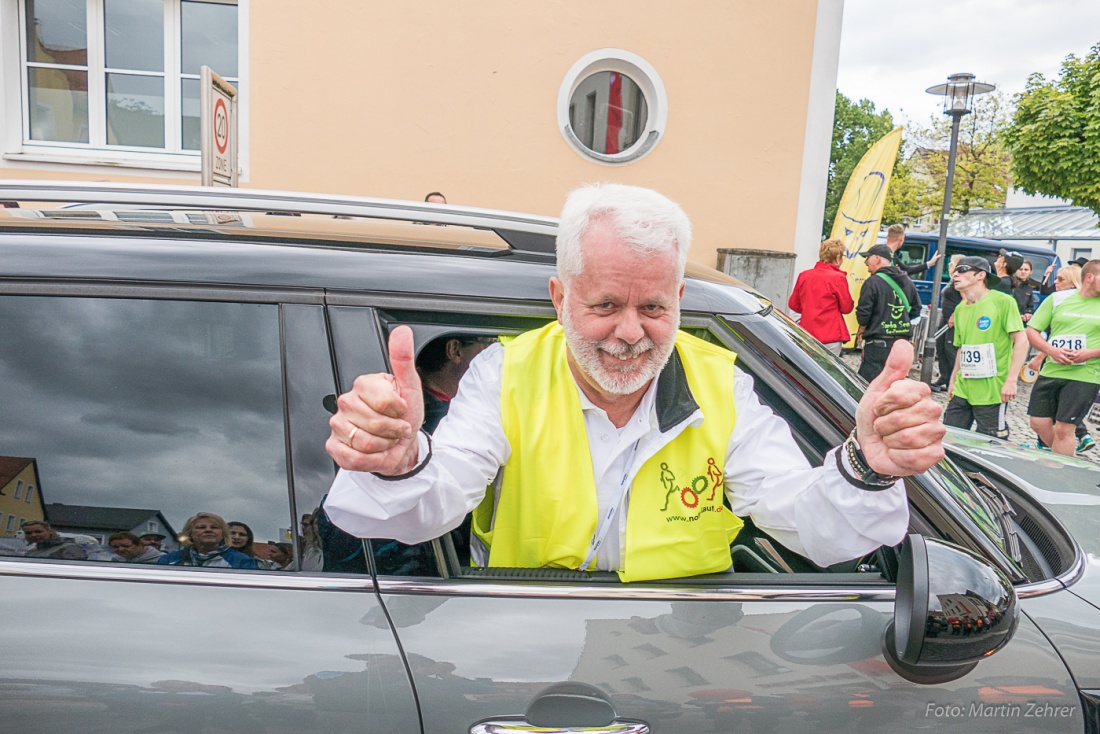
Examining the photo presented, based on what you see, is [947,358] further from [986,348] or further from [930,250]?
[930,250]

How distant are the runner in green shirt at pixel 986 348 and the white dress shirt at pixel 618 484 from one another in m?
5.07

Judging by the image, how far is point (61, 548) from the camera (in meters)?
1.42

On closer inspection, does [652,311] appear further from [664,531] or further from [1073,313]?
[1073,313]

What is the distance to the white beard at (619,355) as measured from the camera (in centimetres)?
166

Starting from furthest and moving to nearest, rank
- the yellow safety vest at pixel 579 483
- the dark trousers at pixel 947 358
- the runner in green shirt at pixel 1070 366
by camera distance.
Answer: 1. the dark trousers at pixel 947 358
2. the runner in green shirt at pixel 1070 366
3. the yellow safety vest at pixel 579 483

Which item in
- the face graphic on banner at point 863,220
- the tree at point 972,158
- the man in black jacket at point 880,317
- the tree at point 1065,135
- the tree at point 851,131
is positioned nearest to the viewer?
the man in black jacket at point 880,317

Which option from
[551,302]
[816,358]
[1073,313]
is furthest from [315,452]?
[1073,313]

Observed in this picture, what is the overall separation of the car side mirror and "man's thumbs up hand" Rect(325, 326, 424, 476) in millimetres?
894

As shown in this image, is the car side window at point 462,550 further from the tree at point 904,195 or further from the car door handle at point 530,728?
the tree at point 904,195

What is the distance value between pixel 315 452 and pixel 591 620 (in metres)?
0.58

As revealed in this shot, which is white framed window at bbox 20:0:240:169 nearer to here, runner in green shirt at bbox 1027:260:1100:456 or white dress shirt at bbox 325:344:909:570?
white dress shirt at bbox 325:344:909:570

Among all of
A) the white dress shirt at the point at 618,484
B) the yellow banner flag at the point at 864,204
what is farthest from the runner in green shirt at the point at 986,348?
the yellow banner flag at the point at 864,204

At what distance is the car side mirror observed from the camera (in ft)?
4.50

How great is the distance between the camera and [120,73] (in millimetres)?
7566
